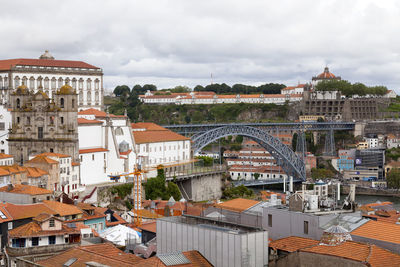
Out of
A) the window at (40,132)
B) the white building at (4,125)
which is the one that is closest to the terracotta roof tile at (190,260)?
the window at (40,132)

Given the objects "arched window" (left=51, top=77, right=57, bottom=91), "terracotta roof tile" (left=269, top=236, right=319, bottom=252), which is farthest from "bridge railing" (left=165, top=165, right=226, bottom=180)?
"terracotta roof tile" (left=269, top=236, right=319, bottom=252)

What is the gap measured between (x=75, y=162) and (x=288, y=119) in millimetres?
54701

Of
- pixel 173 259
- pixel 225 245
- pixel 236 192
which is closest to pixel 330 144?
pixel 236 192

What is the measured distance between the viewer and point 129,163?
127 feet

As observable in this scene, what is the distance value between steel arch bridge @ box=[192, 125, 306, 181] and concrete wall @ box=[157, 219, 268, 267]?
1582 inches

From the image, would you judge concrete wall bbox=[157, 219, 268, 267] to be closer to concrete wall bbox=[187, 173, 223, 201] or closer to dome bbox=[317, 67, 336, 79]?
concrete wall bbox=[187, 173, 223, 201]

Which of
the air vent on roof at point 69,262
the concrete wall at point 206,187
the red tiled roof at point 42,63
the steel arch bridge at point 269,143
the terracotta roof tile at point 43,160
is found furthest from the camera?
the steel arch bridge at point 269,143

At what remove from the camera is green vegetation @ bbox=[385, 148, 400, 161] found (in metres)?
64.2

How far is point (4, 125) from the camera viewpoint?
1563 inches

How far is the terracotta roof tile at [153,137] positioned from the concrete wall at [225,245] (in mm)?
27953

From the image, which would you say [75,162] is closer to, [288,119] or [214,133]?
[214,133]

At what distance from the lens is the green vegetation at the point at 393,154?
211 ft

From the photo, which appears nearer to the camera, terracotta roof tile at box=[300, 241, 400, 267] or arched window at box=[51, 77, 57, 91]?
terracotta roof tile at box=[300, 241, 400, 267]

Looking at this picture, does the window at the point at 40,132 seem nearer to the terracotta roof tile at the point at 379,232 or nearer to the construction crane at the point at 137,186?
the construction crane at the point at 137,186
